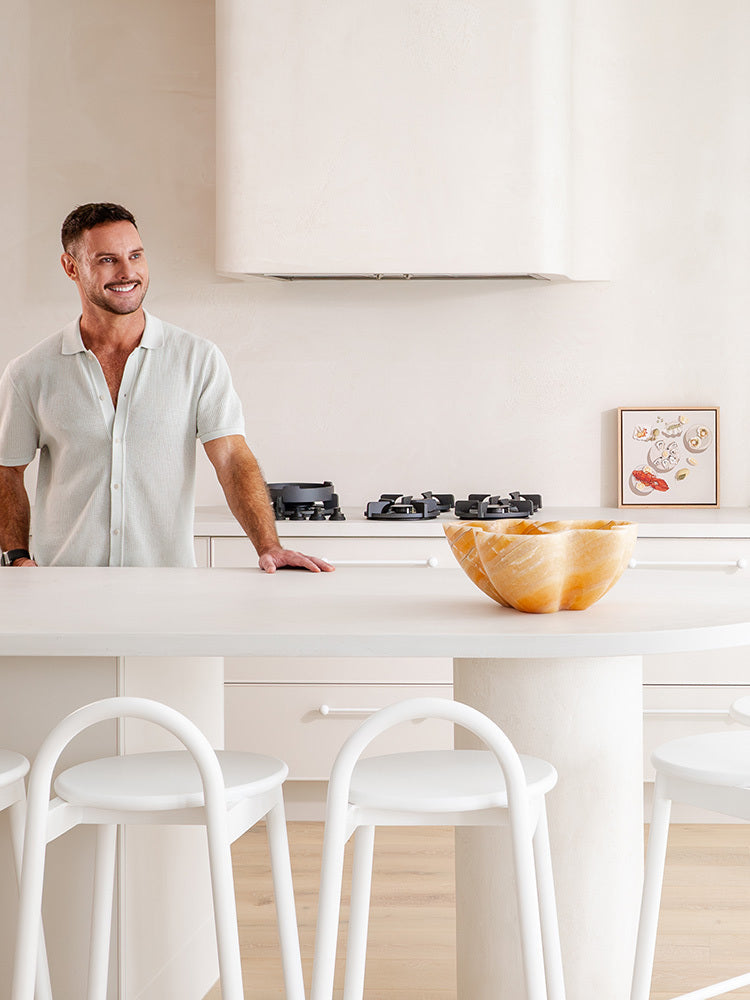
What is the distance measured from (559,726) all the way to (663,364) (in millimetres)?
2295

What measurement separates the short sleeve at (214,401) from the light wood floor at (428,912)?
3.58ft

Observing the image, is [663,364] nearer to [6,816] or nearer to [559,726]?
[559,726]

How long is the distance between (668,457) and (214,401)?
1.71 metres

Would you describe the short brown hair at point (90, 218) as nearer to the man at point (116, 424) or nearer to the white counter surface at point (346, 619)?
the man at point (116, 424)

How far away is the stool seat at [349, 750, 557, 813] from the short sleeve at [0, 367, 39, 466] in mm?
1488

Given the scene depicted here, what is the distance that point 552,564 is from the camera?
1.68 meters

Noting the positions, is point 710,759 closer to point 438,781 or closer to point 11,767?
point 438,781

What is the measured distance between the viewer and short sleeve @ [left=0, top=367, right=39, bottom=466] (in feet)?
9.09

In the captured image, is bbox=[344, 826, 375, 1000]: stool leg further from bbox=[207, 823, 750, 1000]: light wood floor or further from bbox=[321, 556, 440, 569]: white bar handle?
bbox=[321, 556, 440, 569]: white bar handle

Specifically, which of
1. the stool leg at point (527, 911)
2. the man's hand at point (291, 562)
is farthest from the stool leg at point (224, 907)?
the man's hand at point (291, 562)

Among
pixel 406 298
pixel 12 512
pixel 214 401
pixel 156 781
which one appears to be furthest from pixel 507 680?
pixel 406 298

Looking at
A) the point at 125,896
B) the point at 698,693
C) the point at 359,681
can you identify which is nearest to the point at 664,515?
the point at 698,693

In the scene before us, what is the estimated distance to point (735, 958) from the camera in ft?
8.08

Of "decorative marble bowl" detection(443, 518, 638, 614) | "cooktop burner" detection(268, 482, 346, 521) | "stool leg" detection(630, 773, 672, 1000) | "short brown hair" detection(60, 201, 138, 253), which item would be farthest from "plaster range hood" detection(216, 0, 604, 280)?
"stool leg" detection(630, 773, 672, 1000)
